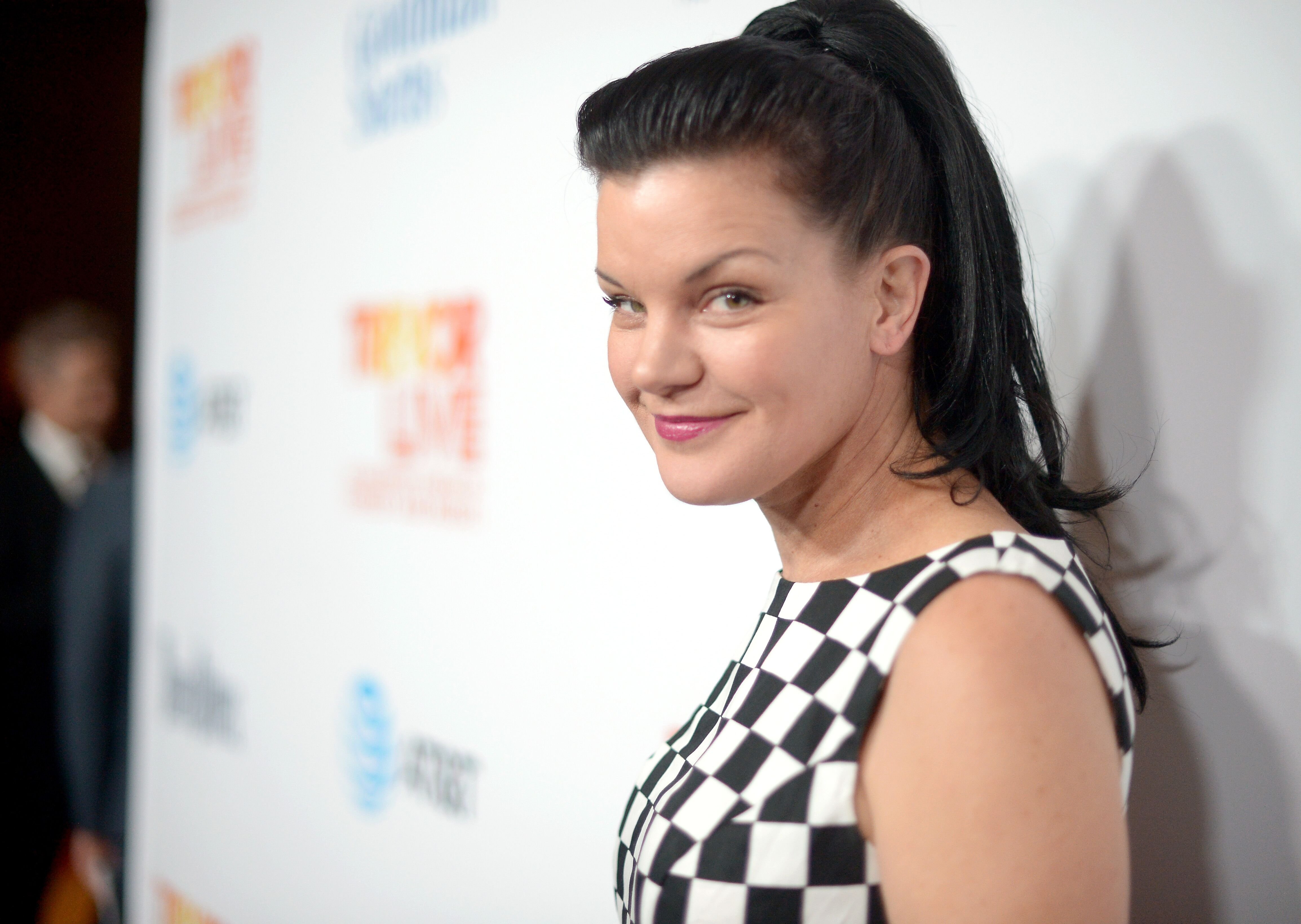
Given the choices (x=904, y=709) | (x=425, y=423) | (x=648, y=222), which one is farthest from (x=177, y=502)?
(x=904, y=709)

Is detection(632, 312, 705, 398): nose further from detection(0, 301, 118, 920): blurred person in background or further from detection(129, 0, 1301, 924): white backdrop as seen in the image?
detection(0, 301, 118, 920): blurred person in background

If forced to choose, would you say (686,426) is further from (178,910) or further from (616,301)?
(178,910)

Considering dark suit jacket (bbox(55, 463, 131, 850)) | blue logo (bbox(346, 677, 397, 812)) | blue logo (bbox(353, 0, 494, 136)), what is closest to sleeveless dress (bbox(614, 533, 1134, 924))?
blue logo (bbox(346, 677, 397, 812))

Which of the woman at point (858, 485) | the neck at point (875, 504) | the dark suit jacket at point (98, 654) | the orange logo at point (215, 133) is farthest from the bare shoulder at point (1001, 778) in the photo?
the dark suit jacket at point (98, 654)

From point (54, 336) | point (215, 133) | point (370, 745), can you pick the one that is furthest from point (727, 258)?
point (54, 336)

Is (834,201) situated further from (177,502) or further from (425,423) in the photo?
(177,502)

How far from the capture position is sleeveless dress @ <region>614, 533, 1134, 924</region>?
28.3 inches

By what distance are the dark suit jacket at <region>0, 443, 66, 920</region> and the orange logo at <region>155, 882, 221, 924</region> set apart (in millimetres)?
742

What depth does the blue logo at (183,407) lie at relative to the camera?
8.13 ft

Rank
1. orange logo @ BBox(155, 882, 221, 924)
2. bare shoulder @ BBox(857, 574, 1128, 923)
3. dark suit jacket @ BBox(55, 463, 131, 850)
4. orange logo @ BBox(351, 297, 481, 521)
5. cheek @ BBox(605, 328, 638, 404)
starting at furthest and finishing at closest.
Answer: dark suit jacket @ BBox(55, 463, 131, 850) → orange logo @ BBox(155, 882, 221, 924) → orange logo @ BBox(351, 297, 481, 521) → cheek @ BBox(605, 328, 638, 404) → bare shoulder @ BBox(857, 574, 1128, 923)

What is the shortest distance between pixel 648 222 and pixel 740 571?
2.03 feet

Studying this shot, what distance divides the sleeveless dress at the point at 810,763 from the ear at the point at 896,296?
17 cm

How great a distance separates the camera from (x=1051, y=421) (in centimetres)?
90

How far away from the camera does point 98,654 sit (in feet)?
8.98
